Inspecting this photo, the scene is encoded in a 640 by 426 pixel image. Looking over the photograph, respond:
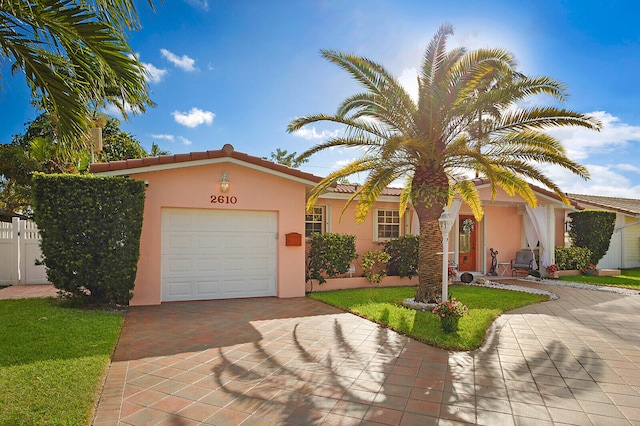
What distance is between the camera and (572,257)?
52.0 ft

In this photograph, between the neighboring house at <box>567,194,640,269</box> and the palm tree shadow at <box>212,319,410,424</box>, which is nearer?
the palm tree shadow at <box>212,319,410,424</box>

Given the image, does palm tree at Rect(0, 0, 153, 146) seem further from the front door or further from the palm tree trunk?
the front door

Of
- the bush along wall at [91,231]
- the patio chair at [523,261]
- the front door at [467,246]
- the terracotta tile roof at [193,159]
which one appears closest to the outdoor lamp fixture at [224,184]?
the terracotta tile roof at [193,159]

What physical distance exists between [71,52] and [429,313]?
7936 mm

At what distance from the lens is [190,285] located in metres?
9.33

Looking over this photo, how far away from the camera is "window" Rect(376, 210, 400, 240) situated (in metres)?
14.1

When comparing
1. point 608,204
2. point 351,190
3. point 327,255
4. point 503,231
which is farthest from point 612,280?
point 327,255

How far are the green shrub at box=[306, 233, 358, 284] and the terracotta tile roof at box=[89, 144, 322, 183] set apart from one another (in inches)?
90.4

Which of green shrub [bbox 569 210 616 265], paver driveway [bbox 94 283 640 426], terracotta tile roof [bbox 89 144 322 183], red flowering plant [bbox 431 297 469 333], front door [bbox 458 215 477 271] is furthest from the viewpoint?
green shrub [bbox 569 210 616 265]

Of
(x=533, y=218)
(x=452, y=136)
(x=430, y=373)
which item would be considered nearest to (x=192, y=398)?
(x=430, y=373)

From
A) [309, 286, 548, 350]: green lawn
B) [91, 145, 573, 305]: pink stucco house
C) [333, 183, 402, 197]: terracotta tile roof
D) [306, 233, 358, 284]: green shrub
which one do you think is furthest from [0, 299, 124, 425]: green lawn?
[333, 183, 402, 197]: terracotta tile roof

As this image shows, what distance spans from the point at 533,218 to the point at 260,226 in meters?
11.8

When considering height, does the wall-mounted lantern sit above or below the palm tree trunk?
above

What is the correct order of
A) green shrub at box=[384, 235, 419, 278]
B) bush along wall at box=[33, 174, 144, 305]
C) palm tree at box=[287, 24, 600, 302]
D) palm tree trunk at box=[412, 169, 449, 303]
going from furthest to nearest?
1. green shrub at box=[384, 235, 419, 278]
2. palm tree trunk at box=[412, 169, 449, 303]
3. palm tree at box=[287, 24, 600, 302]
4. bush along wall at box=[33, 174, 144, 305]
